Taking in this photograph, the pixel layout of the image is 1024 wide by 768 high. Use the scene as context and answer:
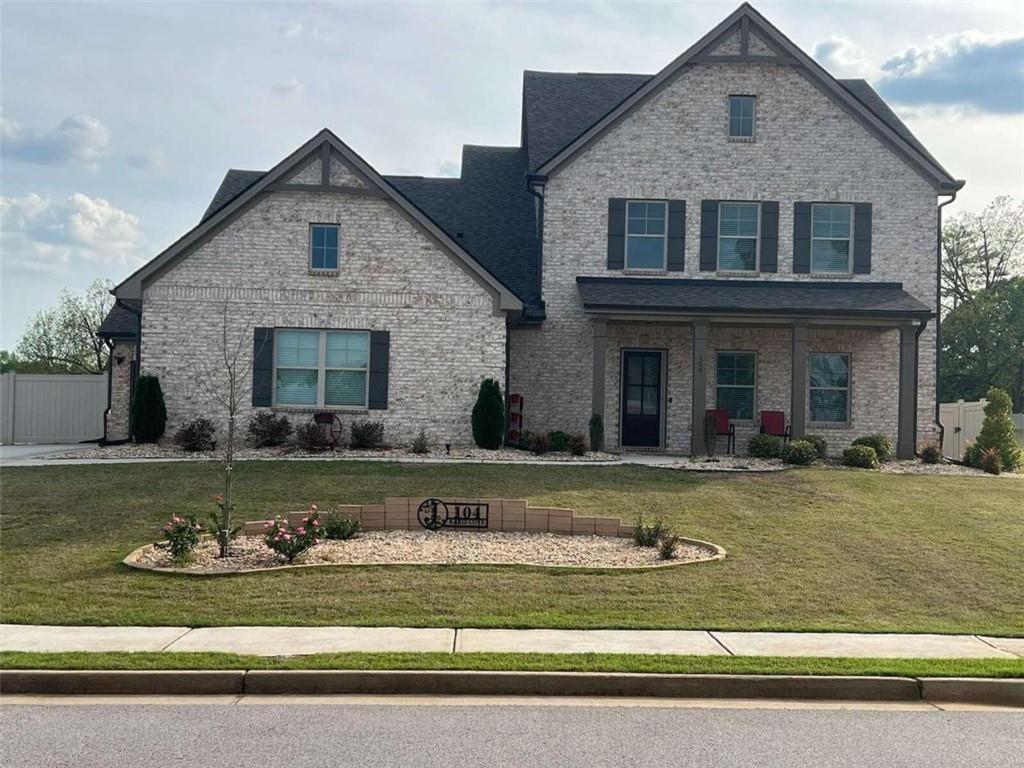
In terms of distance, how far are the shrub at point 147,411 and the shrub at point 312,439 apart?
296 centimetres

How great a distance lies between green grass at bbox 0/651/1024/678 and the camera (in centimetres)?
688

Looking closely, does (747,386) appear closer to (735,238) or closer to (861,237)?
(735,238)

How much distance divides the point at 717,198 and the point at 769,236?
1.52m

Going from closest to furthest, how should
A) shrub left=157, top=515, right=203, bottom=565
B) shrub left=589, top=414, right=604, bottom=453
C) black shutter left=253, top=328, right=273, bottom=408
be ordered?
shrub left=157, top=515, right=203, bottom=565 → black shutter left=253, top=328, right=273, bottom=408 → shrub left=589, top=414, right=604, bottom=453

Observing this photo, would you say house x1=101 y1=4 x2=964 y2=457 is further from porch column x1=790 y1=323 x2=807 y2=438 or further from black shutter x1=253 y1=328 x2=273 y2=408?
black shutter x1=253 y1=328 x2=273 y2=408

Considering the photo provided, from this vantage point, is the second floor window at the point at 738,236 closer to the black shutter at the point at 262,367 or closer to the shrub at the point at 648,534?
the black shutter at the point at 262,367

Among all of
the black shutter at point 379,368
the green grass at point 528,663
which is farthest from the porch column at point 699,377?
the green grass at point 528,663

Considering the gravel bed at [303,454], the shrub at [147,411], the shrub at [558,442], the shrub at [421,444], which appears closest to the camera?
the gravel bed at [303,454]

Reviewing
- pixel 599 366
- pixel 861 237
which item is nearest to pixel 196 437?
pixel 599 366

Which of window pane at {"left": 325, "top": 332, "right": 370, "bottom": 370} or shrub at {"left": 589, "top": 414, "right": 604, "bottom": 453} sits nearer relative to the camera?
window pane at {"left": 325, "top": 332, "right": 370, "bottom": 370}

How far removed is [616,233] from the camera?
21.7 metres

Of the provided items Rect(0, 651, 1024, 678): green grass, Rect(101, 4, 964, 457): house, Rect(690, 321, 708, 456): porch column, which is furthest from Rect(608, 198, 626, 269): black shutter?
Rect(0, 651, 1024, 678): green grass

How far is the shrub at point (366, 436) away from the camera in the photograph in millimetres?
18906

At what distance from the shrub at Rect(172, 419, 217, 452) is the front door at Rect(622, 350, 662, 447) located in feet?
30.7
